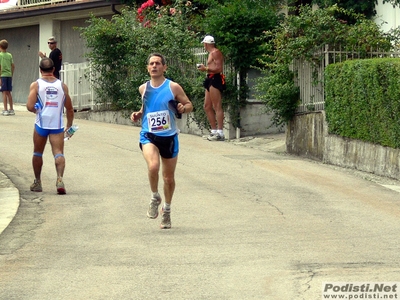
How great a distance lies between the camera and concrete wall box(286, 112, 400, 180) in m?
15.6

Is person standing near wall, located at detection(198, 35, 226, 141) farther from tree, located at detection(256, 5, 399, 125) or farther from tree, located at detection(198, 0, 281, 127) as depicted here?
tree, located at detection(256, 5, 399, 125)

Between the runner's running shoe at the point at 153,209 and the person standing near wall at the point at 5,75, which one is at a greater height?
the person standing near wall at the point at 5,75

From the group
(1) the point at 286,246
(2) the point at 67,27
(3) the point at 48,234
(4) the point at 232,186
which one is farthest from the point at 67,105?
(2) the point at 67,27

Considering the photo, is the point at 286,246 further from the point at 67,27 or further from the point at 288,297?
the point at 67,27

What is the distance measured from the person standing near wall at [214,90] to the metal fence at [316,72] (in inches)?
58.9

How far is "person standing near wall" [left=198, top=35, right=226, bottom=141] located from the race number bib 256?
8426 millimetres

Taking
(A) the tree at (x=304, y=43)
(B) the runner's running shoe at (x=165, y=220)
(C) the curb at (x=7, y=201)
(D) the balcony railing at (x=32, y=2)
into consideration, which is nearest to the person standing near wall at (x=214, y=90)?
(A) the tree at (x=304, y=43)

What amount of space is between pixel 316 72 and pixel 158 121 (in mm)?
7668

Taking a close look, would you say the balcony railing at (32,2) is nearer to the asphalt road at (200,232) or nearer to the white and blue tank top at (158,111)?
the asphalt road at (200,232)

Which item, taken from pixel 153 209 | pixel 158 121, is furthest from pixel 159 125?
pixel 153 209

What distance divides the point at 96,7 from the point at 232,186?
17.3 metres

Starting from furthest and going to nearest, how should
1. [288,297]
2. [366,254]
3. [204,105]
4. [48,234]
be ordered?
[204,105]
[48,234]
[366,254]
[288,297]

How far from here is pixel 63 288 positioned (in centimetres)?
793

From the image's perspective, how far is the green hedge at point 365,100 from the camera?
49.5 ft
